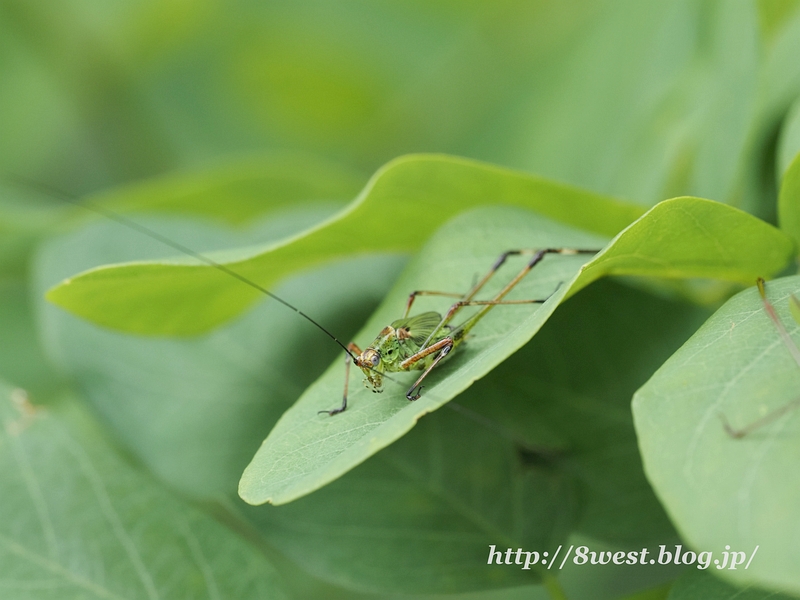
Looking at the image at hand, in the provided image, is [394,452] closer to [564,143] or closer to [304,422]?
[304,422]

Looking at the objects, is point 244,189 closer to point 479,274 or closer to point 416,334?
point 416,334

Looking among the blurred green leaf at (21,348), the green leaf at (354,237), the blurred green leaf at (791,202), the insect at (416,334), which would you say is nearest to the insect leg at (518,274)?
the insect at (416,334)

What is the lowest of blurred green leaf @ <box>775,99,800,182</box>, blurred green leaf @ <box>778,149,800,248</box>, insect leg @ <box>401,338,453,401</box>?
insect leg @ <box>401,338,453,401</box>

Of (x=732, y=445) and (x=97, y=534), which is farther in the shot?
(x=97, y=534)

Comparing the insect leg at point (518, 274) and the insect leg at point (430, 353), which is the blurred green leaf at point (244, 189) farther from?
the insect leg at point (518, 274)

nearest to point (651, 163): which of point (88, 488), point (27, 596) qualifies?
point (88, 488)

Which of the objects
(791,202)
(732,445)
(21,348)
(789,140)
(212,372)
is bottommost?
(21,348)

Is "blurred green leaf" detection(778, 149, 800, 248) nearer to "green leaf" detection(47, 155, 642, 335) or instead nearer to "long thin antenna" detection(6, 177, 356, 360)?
"green leaf" detection(47, 155, 642, 335)

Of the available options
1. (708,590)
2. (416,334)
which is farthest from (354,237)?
(708,590)

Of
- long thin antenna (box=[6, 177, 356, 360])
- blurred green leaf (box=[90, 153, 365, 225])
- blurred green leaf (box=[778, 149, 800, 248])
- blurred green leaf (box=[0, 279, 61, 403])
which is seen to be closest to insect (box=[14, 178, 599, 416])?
long thin antenna (box=[6, 177, 356, 360])
